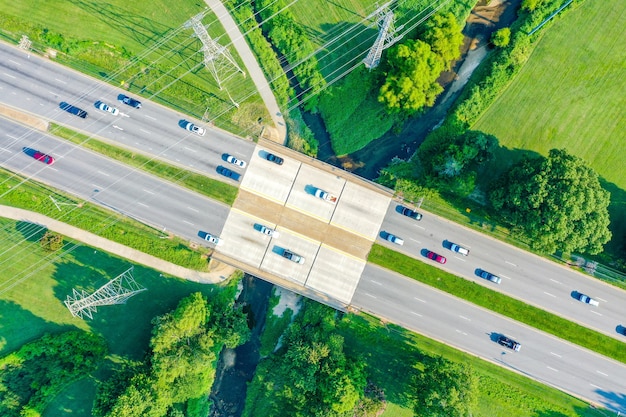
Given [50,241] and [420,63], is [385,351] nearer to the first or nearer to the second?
[420,63]

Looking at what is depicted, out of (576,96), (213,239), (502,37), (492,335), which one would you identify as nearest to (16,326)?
(213,239)

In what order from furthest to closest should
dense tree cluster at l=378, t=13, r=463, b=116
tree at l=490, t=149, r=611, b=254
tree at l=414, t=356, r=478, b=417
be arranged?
dense tree cluster at l=378, t=13, r=463, b=116, tree at l=414, t=356, r=478, b=417, tree at l=490, t=149, r=611, b=254

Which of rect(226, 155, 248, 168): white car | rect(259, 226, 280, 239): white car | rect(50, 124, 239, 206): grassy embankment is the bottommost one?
rect(259, 226, 280, 239): white car

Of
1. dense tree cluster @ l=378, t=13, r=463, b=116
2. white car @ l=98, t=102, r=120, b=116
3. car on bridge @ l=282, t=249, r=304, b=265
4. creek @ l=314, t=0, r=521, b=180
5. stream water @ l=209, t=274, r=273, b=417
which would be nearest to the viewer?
dense tree cluster @ l=378, t=13, r=463, b=116

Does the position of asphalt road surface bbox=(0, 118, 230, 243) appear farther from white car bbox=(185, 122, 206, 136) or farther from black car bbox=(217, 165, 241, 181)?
white car bbox=(185, 122, 206, 136)

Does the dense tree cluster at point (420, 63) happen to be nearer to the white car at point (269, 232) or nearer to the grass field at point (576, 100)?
the grass field at point (576, 100)

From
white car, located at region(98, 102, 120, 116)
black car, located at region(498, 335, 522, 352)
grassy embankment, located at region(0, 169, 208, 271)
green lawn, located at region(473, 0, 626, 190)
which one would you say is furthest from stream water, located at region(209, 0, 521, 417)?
black car, located at region(498, 335, 522, 352)
